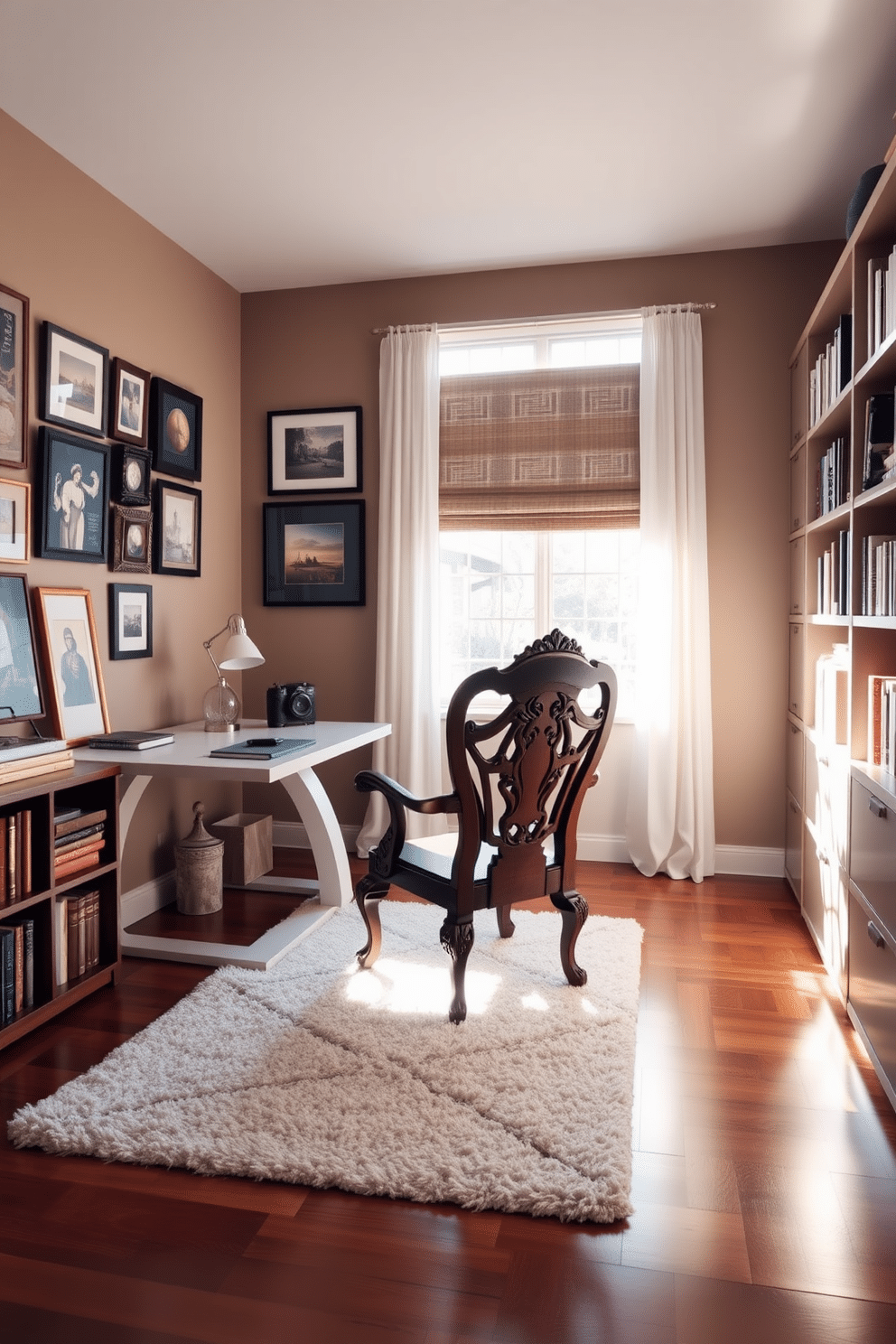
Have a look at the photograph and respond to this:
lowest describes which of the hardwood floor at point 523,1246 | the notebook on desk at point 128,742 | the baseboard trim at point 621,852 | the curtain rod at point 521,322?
the hardwood floor at point 523,1246

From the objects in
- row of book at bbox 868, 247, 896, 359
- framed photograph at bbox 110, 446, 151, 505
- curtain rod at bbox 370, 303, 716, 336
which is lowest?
framed photograph at bbox 110, 446, 151, 505

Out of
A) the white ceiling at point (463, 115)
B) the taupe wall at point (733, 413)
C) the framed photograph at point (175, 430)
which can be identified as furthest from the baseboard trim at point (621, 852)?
the white ceiling at point (463, 115)

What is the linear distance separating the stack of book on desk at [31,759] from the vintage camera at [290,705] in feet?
3.36

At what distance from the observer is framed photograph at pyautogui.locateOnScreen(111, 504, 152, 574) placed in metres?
3.49

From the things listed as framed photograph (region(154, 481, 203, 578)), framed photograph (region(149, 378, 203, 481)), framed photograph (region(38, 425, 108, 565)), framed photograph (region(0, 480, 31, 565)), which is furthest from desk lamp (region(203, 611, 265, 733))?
framed photograph (region(0, 480, 31, 565))

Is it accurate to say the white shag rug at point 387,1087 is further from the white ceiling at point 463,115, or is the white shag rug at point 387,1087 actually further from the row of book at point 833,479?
the white ceiling at point 463,115

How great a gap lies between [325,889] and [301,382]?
2599 mm

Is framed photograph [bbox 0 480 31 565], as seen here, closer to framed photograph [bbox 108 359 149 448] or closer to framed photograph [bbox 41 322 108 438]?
framed photograph [bbox 41 322 108 438]

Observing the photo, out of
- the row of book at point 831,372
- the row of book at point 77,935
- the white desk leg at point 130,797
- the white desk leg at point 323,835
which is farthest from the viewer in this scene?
the white desk leg at point 323,835

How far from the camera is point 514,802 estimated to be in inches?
100

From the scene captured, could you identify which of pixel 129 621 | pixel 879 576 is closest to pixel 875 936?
pixel 879 576

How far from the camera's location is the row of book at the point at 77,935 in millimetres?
2652

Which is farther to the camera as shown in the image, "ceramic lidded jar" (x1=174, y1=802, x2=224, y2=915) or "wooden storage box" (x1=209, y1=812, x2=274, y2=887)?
"wooden storage box" (x1=209, y1=812, x2=274, y2=887)

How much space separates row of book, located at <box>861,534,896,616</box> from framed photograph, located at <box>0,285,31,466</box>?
8.78 ft
